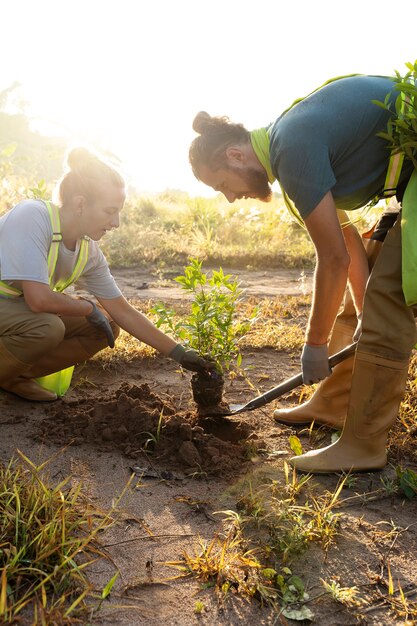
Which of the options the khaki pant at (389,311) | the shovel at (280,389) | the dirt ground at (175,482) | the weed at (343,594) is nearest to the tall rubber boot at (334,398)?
the dirt ground at (175,482)

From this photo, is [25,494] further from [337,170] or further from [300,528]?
[337,170]

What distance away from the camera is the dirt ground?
2027 mm

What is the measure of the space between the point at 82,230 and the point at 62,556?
1.84 m

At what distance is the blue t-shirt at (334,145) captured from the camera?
8.18ft

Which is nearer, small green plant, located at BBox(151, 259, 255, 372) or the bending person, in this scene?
the bending person

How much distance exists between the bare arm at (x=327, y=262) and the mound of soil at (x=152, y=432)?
805 millimetres

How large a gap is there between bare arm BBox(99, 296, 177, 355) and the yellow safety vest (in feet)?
0.87

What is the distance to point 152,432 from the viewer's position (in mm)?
3148

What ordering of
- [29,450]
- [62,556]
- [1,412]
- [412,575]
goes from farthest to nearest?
[1,412] < [29,450] < [412,575] < [62,556]

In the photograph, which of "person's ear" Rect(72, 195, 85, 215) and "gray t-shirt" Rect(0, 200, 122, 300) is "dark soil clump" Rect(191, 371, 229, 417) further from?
"person's ear" Rect(72, 195, 85, 215)

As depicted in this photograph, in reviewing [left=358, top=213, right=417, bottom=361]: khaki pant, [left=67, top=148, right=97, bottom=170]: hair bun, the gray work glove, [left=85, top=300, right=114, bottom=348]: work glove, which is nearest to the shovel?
the gray work glove

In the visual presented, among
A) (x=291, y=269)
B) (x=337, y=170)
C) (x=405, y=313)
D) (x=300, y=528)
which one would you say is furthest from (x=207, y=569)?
(x=291, y=269)

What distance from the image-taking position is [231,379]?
4.12m

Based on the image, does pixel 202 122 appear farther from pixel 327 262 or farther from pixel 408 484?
pixel 408 484
